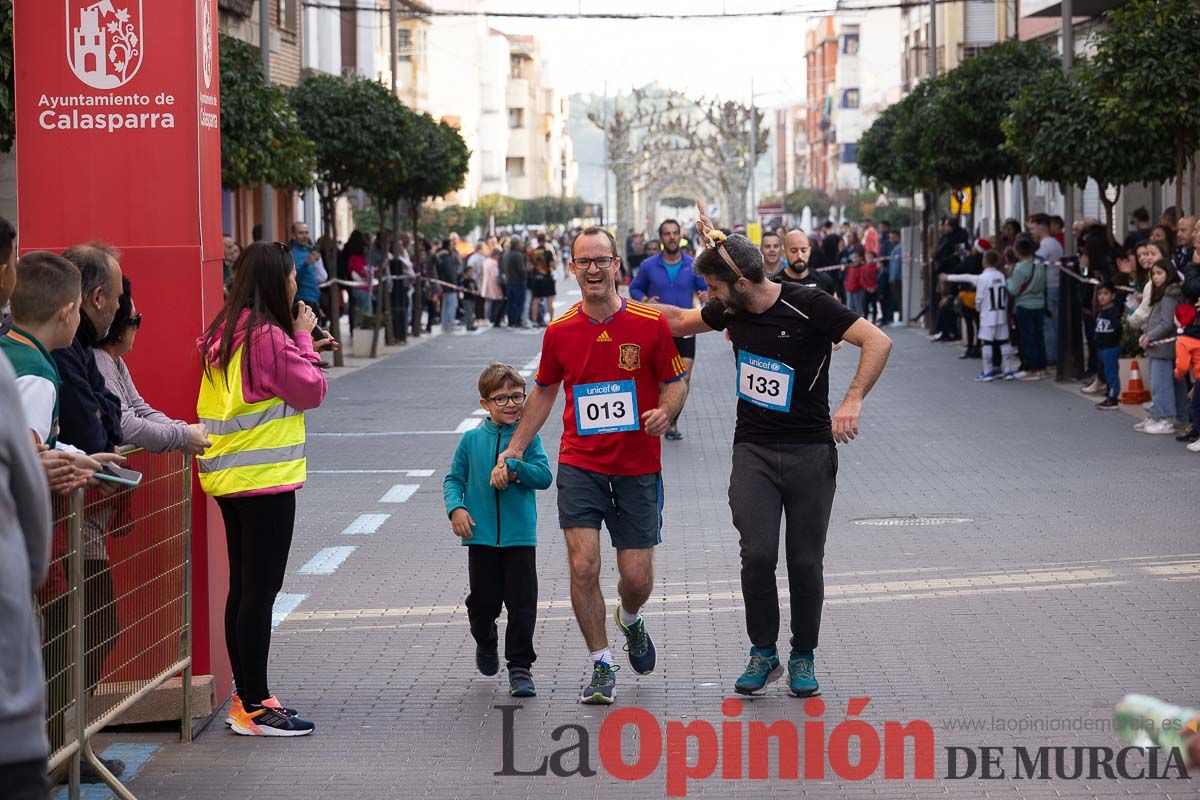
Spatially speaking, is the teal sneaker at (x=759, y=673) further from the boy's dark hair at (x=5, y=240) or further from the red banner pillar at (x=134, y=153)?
the boy's dark hair at (x=5, y=240)

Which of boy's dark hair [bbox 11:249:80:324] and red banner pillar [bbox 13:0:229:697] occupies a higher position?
red banner pillar [bbox 13:0:229:697]

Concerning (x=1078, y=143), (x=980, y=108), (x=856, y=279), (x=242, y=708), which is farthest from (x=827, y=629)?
(x=856, y=279)

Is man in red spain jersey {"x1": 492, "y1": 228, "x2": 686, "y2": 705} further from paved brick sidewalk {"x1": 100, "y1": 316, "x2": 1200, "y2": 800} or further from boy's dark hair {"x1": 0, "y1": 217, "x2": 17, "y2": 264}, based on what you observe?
boy's dark hair {"x1": 0, "y1": 217, "x2": 17, "y2": 264}

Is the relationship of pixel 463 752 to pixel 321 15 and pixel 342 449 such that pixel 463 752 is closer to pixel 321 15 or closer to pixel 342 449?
pixel 342 449

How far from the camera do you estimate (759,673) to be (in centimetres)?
765

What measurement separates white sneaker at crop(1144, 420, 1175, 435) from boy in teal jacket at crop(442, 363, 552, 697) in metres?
10.8

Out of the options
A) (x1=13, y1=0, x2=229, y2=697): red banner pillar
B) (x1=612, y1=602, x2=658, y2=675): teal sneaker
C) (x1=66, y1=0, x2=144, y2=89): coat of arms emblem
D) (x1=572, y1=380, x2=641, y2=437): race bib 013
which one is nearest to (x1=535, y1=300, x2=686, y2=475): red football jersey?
(x1=572, y1=380, x2=641, y2=437): race bib 013

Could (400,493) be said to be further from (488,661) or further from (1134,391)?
(1134,391)

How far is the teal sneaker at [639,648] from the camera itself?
7.79 meters

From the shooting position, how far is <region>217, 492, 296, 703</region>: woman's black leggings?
7086 mm

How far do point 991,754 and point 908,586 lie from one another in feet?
11.5

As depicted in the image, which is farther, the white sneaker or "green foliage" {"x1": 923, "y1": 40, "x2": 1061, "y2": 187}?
"green foliage" {"x1": 923, "y1": 40, "x2": 1061, "y2": 187}

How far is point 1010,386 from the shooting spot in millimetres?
23172

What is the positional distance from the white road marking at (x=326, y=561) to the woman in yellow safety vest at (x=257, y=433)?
359cm
